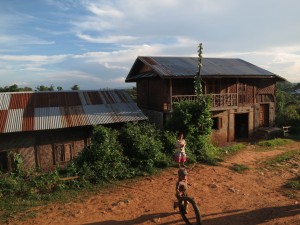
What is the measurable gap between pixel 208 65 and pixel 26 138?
13.7 meters

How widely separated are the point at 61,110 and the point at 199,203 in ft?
31.7

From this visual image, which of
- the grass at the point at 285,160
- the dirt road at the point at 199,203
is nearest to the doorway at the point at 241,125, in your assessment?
the grass at the point at 285,160

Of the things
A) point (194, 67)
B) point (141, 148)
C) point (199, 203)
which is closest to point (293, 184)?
point (199, 203)

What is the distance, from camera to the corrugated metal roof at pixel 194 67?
1715 centimetres

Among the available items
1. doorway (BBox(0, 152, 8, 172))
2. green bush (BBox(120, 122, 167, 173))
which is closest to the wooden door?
green bush (BBox(120, 122, 167, 173))

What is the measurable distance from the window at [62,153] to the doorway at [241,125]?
1331 centimetres

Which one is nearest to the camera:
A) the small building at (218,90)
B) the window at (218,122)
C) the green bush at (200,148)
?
the green bush at (200,148)

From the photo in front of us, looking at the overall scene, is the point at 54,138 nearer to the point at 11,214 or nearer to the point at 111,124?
the point at 111,124

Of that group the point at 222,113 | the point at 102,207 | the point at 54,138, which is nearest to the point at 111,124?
the point at 54,138

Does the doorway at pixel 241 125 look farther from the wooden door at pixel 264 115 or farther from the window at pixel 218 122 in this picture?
the window at pixel 218 122

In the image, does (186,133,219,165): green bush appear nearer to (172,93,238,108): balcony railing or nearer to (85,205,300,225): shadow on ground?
(172,93,238,108): balcony railing

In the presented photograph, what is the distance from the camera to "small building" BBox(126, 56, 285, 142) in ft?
57.4

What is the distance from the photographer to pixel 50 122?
1370 centimetres

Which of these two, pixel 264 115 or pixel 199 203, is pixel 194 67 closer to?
pixel 264 115
